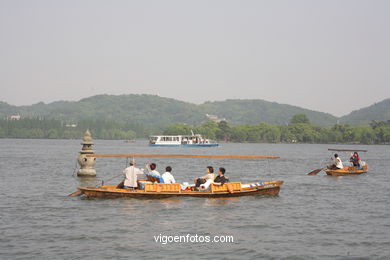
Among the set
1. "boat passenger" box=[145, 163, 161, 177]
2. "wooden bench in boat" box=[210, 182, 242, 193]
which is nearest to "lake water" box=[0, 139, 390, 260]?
"wooden bench in boat" box=[210, 182, 242, 193]

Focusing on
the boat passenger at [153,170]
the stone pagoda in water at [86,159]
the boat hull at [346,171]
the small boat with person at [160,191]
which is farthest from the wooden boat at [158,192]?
the boat hull at [346,171]

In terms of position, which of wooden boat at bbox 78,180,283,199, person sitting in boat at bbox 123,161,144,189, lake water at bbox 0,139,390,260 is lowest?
lake water at bbox 0,139,390,260

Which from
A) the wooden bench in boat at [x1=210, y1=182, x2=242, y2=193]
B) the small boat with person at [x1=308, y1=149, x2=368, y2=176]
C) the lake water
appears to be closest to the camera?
the lake water

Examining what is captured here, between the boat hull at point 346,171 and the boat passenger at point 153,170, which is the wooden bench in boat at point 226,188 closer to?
the boat passenger at point 153,170

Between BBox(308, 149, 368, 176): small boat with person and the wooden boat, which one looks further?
BBox(308, 149, 368, 176): small boat with person

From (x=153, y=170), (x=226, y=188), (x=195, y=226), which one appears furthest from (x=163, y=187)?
(x=195, y=226)

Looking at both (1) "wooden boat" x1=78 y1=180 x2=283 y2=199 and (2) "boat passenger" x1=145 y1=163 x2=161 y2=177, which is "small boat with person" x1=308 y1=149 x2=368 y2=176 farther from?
(2) "boat passenger" x1=145 y1=163 x2=161 y2=177

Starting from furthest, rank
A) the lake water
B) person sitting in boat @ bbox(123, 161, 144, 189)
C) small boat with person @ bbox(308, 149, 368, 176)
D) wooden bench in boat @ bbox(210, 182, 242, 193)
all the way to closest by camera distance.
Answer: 1. small boat with person @ bbox(308, 149, 368, 176)
2. wooden bench in boat @ bbox(210, 182, 242, 193)
3. person sitting in boat @ bbox(123, 161, 144, 189)
4. the lake water

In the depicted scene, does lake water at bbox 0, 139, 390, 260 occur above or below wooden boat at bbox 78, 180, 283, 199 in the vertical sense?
below

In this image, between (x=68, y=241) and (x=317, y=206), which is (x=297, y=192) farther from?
(x=68, y=241)

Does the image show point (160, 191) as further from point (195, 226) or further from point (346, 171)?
point (346, 171)

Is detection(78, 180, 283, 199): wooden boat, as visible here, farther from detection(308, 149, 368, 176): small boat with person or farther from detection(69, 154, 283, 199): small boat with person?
detection(308, 149, 368, 176): small boat with person

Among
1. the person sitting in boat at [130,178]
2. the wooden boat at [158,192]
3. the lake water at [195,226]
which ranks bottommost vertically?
the lake water at [195,226]

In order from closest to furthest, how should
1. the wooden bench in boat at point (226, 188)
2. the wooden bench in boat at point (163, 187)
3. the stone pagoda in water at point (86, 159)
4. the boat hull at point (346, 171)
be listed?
1. the wooden bench in boat at point (163, 187)
2. the wooden bench in boat at point (226, 188)
3. the stone pagoda in water at point (86, 159)
4. the boat hull at point (346, 171)
